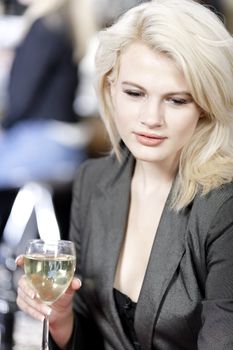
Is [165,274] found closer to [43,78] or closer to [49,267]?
[49,267]

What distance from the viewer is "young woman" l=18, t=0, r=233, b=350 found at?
5.86ft

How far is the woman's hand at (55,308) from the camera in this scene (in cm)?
182

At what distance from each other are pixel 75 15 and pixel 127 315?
2.19 meters

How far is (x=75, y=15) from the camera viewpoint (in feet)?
12.7

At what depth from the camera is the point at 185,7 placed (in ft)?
6.00

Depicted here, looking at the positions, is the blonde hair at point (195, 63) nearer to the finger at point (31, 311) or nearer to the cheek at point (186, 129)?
the cheek at point (186, 129)

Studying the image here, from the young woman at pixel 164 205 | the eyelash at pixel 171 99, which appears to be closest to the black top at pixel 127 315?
the young woman at pixel 164 205

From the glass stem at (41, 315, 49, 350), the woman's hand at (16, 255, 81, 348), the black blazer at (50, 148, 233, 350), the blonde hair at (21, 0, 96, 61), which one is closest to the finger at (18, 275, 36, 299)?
the woman's hand at (16, 255, 81, 348)

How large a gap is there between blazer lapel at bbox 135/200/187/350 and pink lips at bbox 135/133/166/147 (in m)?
0.18

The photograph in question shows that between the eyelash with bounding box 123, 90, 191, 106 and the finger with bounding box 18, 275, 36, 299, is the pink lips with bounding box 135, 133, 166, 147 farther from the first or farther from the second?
the finger with bounding box 18, 275, 36, 299

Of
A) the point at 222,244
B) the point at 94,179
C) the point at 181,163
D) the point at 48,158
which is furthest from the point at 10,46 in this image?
the point at 222,244

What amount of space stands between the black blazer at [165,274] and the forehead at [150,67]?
267mm

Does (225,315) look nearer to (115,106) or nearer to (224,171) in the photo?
(224,171)

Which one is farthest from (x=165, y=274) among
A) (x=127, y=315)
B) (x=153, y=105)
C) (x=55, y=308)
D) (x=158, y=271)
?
(x=153, y=105)
